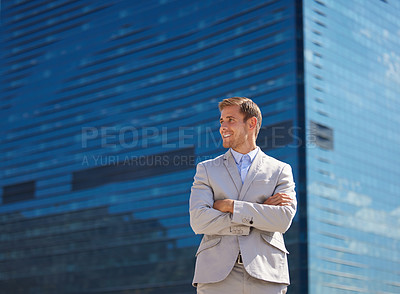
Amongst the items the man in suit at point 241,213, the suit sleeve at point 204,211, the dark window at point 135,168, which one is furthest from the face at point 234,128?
the dark window at point 135,168

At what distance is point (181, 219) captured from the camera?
293 ft

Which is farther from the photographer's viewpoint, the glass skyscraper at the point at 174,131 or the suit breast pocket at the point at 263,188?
the glass skyscraper at the point at 174,131

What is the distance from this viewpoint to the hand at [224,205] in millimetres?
4078

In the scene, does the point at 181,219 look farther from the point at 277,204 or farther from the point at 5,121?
the point at 277,204

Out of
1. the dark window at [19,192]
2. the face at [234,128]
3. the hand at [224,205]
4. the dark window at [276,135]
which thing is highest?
the dark window at [276,135]

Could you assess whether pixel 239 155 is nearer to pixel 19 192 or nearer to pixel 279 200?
pixel 279 200

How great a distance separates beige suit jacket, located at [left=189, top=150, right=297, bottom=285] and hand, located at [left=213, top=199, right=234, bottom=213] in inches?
1.4

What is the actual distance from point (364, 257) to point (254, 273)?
84066 millimetres

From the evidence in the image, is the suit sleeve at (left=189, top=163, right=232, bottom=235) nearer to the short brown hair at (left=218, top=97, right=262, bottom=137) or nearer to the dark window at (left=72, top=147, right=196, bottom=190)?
the short brown hair at (left=218, top=97, right=262, bottom=137)

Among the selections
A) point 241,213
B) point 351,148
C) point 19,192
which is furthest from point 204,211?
point 19,192

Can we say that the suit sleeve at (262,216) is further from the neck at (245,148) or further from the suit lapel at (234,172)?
the neck at (245,148)

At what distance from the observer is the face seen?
432 cm

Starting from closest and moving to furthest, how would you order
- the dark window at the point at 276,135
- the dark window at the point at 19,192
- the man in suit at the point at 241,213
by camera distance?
the man in suit at the point at 241,213 < the dark window at the point at 276,135 < the dark window at the point at 19,192

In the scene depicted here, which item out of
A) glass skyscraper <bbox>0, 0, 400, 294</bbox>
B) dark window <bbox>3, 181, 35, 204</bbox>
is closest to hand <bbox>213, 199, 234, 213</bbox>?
glass skyscraper <bbox>0, 0, 400, 294</bbox>
